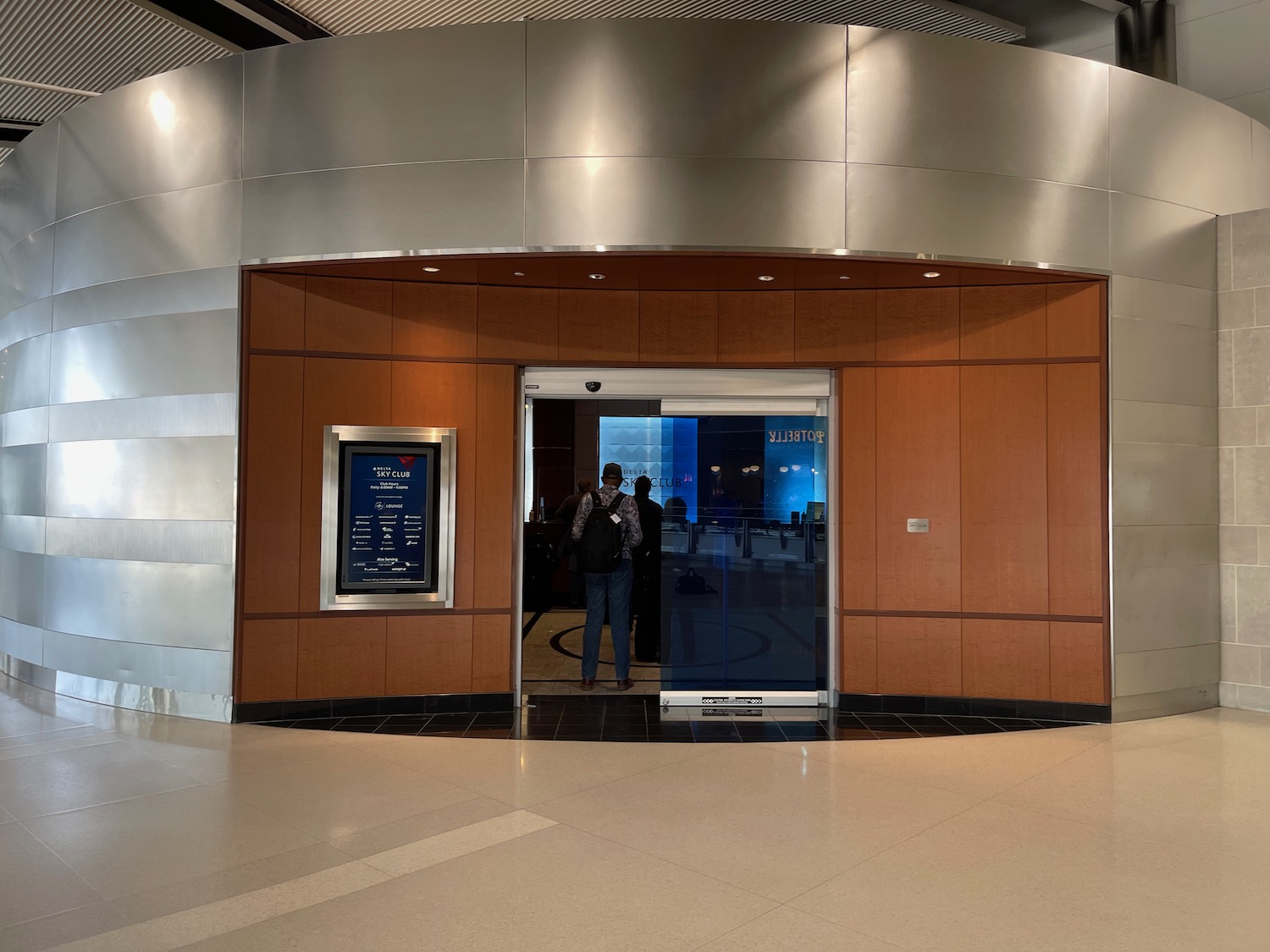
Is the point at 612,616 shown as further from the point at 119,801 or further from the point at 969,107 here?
the point at 969,107

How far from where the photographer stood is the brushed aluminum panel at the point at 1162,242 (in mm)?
5938

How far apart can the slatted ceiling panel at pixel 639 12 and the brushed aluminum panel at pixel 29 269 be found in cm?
295

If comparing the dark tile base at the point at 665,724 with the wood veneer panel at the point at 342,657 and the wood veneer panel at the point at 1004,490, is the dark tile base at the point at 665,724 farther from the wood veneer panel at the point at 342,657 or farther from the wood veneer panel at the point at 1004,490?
the wood veneer panel at the point at 1004,490

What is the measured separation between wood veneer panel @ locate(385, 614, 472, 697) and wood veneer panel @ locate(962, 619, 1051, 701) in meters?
3.58

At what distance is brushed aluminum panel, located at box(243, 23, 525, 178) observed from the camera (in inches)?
212

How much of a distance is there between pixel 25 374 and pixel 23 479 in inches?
33.4

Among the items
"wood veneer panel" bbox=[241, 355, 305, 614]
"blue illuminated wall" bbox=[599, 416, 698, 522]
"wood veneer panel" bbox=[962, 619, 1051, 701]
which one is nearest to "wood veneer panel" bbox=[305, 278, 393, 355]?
"wood veneer panel" bbox=[241, 355, 305, 614]

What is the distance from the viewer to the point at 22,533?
690 cm

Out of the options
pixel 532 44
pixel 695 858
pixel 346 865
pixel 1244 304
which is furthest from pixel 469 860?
pixel 1244 304

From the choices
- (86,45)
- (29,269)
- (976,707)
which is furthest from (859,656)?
(86,45)

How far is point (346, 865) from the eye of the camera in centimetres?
356

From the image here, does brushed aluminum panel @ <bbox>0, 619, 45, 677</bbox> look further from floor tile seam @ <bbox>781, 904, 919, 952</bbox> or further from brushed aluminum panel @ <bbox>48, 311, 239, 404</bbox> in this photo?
floor tile seam @ <bbox>781, 904, 919, 952</bbox>

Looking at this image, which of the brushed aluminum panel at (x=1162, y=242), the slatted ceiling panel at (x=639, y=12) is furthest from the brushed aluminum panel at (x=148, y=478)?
the brushed aluminum panel at (x=1162, y=242)

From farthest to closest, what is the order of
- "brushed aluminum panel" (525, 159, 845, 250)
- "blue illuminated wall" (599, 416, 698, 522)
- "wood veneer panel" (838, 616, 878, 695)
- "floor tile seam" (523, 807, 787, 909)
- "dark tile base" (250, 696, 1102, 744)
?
"blue illuminated wall" (599, 416, 698, 522), "wood veneer panel" (838, 616, 878, 695), "dark tile base" (250, 696, 1102, 744), "brushed aluminum panel" (525, 159, 845, 250), "floor tile seam" (523, 807, 787, 909)
